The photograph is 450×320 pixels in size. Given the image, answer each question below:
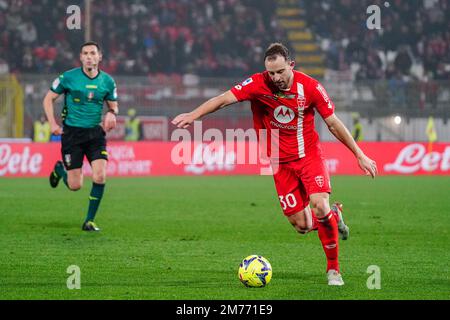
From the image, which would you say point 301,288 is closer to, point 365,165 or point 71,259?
point 365,165

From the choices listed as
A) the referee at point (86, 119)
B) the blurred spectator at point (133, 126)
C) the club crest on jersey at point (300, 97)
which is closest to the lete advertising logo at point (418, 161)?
the blurred spectator at point (133, 126)

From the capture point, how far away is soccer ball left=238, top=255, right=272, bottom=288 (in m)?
7.81

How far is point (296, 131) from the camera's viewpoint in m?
8.66

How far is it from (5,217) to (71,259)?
4979mm

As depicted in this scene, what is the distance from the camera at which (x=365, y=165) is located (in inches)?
316

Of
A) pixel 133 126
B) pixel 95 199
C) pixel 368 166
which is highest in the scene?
pixel 133 126

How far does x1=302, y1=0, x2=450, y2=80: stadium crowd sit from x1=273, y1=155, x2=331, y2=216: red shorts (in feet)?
85.9

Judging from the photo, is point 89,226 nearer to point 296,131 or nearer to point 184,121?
point 296,131

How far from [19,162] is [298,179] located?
1751 centimetres

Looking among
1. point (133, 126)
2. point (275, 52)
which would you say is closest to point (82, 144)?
point (275, 52)

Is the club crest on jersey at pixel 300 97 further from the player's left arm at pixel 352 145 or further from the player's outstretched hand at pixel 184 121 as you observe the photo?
Result: the player's outstretched hand at pixel 184 121

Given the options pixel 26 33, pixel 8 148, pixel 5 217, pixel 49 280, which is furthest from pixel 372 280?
pixel 26 33

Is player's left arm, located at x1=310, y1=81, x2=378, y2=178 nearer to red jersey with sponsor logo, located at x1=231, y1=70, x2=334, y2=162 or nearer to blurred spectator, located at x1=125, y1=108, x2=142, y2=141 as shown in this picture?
red jersey with sponsor logo, located at x1=231, y1=70, x2=334, y2=162

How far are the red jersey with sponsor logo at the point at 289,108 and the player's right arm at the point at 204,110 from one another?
13 centimetres
